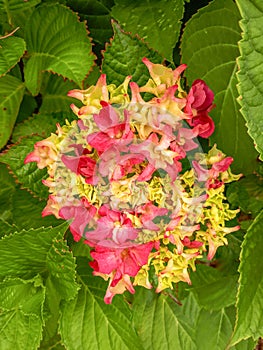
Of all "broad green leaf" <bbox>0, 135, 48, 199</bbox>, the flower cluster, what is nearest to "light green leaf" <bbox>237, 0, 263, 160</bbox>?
the flower cluster

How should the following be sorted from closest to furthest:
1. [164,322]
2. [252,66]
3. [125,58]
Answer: [252,66], [125,58], [164,322]

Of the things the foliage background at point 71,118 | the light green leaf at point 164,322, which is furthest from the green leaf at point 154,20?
the light green leaf at point 164,322

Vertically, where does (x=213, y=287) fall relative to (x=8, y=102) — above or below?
below

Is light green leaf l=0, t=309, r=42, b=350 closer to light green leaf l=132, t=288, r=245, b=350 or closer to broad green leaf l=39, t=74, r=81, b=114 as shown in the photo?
light green leaf l=132, t=288, r=245, b=350

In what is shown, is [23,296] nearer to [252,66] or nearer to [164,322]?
[164,322]

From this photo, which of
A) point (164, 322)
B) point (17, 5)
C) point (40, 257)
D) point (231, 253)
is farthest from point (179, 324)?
point (17, 5)

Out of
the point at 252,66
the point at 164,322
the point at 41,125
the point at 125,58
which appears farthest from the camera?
the point at 164,322

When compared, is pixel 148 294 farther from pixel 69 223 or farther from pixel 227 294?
pixel 69 223

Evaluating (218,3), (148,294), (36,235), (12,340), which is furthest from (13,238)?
(218,3)
